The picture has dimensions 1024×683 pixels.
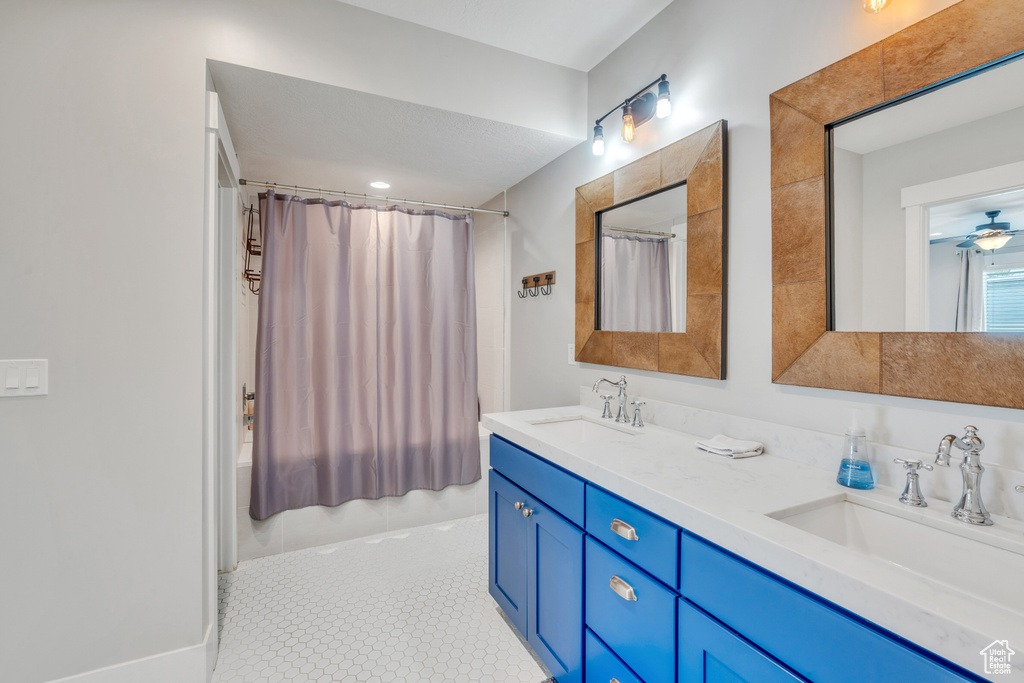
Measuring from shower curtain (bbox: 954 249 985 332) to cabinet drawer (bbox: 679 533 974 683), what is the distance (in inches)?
27.7

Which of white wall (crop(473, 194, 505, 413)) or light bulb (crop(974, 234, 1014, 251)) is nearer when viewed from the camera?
light bulb (crop(974, 234, 1014, 251))

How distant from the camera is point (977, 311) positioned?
982mm

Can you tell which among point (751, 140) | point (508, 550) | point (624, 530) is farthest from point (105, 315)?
point (751, 140)

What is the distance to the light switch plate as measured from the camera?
137 cm

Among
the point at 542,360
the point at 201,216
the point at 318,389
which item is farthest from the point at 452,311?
the point at 201,216

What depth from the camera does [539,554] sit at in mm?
1560

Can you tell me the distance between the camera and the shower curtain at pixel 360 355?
243 centimetres

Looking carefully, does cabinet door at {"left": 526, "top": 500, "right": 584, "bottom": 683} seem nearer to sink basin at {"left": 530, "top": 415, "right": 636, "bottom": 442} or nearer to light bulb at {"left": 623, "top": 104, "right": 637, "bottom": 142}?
sink basin at {"left": 530, "top": 415, "right": 636, "bottom": 442}

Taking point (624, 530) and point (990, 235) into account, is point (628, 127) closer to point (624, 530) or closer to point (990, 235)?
point (990, 235)

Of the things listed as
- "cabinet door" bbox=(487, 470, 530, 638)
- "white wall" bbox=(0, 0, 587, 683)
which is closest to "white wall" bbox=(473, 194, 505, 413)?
"cabinet door" bbox=(487, 470, 530, 638)

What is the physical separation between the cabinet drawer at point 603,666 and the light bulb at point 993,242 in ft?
4.05

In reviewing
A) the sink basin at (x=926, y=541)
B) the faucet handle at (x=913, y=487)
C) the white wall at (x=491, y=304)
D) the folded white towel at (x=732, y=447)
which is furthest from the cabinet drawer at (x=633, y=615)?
the white wall at (x=491, y=304)

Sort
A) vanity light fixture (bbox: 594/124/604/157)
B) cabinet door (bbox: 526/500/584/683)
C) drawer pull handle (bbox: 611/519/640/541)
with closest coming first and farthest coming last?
1. drawer pull handle (bbox: 611/519/640/541)
2. cabinet door (bbox: 526/500/584/683)
3. vanity light fixture (bbox: 594/124/604/157)

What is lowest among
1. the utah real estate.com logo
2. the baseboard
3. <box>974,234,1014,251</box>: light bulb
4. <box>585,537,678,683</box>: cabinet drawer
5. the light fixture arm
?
the baseboard
